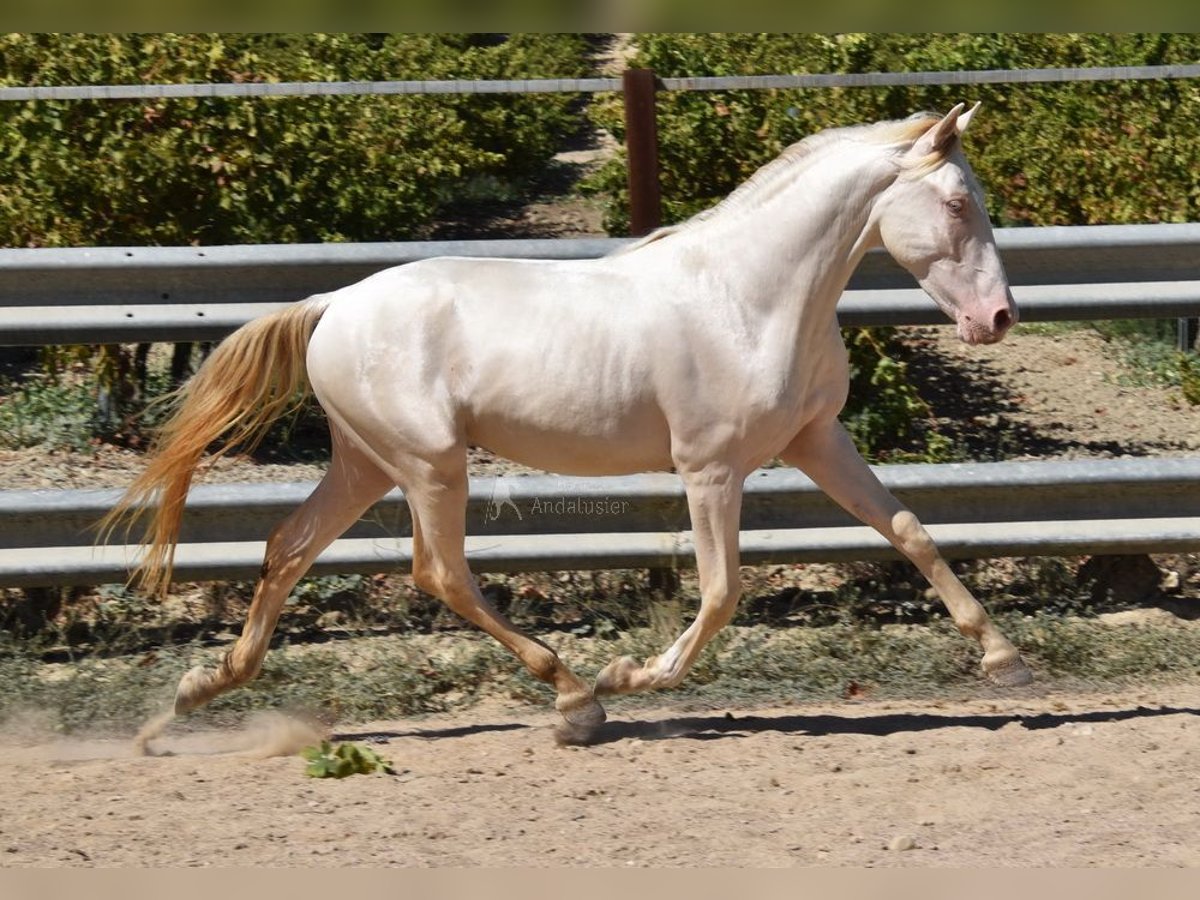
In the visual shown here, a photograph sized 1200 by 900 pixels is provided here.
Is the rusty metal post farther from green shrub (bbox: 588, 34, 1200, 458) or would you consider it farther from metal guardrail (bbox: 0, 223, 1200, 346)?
green shrub (bbox: 588, 34, 1200, 458)

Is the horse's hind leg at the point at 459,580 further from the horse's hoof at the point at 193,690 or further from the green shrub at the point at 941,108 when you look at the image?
the green shrub at the point at 941,108

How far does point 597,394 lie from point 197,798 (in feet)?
5.20

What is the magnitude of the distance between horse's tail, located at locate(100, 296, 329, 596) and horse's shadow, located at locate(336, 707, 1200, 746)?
0.89 meters

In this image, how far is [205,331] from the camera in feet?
19.6

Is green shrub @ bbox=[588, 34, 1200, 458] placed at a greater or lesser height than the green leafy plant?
greater

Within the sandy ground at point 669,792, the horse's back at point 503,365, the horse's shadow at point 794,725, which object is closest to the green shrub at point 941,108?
Answer: the horse's shadow at point 794,725

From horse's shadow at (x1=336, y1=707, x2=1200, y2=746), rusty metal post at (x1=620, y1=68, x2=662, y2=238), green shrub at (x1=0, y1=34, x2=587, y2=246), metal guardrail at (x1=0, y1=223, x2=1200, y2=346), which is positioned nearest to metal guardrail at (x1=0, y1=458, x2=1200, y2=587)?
metal guardrail at (x1=0, y1=223, x2=1200, y2=346)

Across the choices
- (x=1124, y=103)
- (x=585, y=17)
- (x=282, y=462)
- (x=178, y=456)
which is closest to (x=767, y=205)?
(x=585, y=17)

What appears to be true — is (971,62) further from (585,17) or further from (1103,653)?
(585,17)

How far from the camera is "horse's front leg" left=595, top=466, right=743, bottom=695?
512 cm

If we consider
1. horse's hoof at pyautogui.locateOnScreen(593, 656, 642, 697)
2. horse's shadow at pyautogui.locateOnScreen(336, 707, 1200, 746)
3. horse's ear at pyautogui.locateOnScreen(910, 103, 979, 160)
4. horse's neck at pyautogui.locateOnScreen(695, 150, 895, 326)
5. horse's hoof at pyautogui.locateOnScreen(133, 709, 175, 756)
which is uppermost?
horse's ear at pyautogui.locateOnScreen(910, 103, 979, 160)

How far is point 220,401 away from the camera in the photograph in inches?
211
